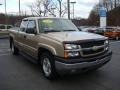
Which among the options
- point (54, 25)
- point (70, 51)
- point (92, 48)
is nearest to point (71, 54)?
point (70, 51)

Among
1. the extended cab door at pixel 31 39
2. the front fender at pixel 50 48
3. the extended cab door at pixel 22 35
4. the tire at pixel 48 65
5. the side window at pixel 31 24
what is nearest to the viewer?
the front fender at pixel 50 48

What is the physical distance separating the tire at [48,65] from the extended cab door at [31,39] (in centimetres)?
55

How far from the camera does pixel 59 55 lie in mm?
5910

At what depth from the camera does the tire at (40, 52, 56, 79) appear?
20.7ft

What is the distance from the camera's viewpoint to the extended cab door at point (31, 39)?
24.0 feet

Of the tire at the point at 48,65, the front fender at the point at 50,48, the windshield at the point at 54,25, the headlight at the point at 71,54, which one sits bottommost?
the tire at the point at 48,65

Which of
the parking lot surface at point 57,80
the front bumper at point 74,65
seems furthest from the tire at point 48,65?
the front bumper at point 74,65

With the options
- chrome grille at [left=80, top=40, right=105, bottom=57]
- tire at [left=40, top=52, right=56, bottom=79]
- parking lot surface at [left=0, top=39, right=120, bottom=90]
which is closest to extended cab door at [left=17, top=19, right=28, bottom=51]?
parking lot surface at [left=0, top=39, right=120, bottom=90]

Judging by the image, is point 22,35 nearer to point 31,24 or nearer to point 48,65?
point 31,24

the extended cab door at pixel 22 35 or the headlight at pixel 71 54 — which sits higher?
the extended cab door at pixel 22 35

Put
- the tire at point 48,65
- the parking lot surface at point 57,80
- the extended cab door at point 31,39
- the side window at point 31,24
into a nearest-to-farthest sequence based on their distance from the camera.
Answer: the parking lot surface at point 57,80 < the tire at point 48,65 < the extended cab door at point 31,39 < the side window at point 31,24

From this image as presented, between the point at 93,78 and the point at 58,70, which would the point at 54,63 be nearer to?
the point at 58,70

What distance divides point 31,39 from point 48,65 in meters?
1.41

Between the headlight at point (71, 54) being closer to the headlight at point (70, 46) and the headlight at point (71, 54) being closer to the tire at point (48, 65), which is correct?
the headlight at point (70, 46)
